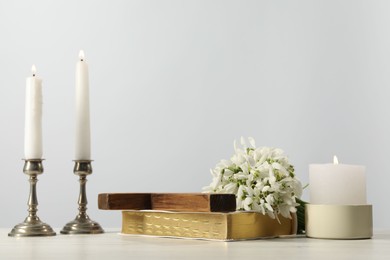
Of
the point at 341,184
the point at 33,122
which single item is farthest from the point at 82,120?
the point at 341,184

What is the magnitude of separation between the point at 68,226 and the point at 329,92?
1216 mm

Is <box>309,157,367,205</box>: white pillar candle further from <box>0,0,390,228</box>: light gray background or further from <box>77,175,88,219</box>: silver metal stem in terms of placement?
<box>0,0,390,228</box>: light gray background

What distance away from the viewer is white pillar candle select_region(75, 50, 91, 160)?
1146 mm

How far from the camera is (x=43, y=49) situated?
7.48ft

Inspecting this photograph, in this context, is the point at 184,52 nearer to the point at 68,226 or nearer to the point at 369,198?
the point at 369,198

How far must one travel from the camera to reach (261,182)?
1005mm

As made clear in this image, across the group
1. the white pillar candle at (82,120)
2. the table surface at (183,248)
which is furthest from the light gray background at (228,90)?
the table surface at (183,248)

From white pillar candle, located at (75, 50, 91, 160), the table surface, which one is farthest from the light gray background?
→ the table surface

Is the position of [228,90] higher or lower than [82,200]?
higher

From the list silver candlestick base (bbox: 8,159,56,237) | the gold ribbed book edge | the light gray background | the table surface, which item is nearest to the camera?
the table surface

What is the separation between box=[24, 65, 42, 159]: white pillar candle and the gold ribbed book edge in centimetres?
17

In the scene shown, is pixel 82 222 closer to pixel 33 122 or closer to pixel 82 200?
pixel 82 200

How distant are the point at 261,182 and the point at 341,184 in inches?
4.3

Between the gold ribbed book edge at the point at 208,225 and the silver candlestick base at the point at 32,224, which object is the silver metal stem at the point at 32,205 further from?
the gold ribbed book edge at the point at 208,225
